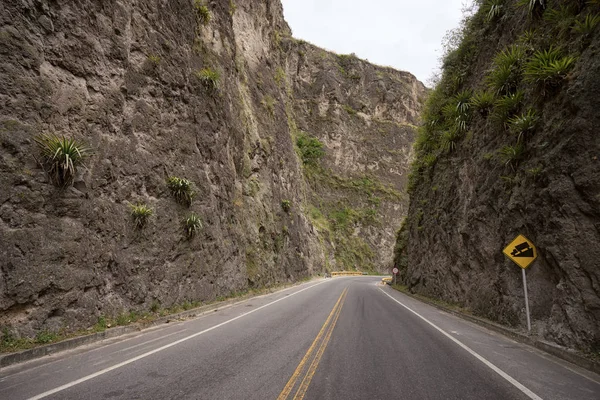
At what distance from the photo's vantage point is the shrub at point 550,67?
8266 millimetres

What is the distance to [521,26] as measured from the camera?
12078 mm

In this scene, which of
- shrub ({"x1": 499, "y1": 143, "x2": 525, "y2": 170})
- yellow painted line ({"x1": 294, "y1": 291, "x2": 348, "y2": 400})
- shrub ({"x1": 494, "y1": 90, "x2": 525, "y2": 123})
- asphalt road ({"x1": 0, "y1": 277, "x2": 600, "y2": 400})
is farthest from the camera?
shrub ({"x1": 494, "y1": 90, "x2": 525, "y2": 123})

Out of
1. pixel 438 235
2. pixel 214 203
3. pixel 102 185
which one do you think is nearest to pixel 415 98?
pixel 438 235

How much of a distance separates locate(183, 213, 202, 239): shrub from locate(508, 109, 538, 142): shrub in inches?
472

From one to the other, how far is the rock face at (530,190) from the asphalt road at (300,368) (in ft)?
5.36

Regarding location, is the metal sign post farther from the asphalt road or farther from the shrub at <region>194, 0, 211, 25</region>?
the shrub at <region>194, 0, 211, 25</region>

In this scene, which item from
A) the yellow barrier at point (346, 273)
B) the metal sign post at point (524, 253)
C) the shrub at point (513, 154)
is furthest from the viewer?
the yellow barrier at point (346, 273)

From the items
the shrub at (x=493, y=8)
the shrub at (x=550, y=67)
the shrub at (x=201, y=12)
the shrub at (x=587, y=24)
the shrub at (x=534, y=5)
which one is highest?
the shrub at (x=201, y=12)

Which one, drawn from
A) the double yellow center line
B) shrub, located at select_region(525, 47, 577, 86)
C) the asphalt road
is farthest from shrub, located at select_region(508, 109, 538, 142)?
the double yellow center line

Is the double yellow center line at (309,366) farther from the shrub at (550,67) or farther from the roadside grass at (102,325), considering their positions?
the shrub at (550,67)

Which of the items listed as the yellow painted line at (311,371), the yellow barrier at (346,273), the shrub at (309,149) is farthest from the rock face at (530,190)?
the shrub at (309,149)

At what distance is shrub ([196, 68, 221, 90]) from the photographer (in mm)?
16261

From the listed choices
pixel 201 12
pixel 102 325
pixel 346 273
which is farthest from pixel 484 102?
pixel 346 273

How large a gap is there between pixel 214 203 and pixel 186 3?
10268mm
